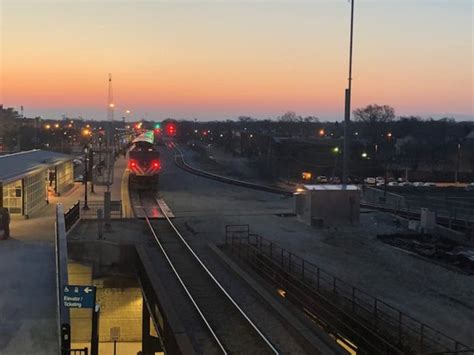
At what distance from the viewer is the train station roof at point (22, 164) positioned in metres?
26.4

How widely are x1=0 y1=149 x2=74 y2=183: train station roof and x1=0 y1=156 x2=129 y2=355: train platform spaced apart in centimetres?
221

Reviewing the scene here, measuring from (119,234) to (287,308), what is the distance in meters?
12.5

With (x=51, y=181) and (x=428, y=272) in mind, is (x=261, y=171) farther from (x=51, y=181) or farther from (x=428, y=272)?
(x=428, y=272)

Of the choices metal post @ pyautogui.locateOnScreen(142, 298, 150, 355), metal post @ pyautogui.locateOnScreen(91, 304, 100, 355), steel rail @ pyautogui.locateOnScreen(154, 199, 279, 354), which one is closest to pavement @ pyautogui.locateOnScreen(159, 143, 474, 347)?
steel rail @ pyautogui.locateOnScreen(154, 199, 279, 354)

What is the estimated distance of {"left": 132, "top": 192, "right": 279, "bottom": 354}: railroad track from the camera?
513 inches

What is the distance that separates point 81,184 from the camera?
1938 inches

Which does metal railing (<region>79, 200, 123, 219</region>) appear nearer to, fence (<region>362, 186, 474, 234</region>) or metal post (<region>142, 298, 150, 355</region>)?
metal post (<region>142, 298, 150, 355</region>)

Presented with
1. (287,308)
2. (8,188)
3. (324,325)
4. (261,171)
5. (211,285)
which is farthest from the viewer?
(261,171)

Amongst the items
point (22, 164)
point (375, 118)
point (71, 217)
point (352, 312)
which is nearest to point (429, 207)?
point (71, 217)

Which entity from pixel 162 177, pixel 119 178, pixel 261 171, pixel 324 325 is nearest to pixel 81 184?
pixel 119 178

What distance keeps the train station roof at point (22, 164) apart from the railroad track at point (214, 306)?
749 centimetres

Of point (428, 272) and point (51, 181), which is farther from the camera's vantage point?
point (51, 181)

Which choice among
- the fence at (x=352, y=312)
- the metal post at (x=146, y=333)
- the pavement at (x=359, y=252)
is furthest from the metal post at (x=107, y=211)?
the metal post at (x=146, y=333)

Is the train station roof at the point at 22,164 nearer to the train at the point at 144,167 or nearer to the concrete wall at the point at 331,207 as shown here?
the train at the point at 144,167
